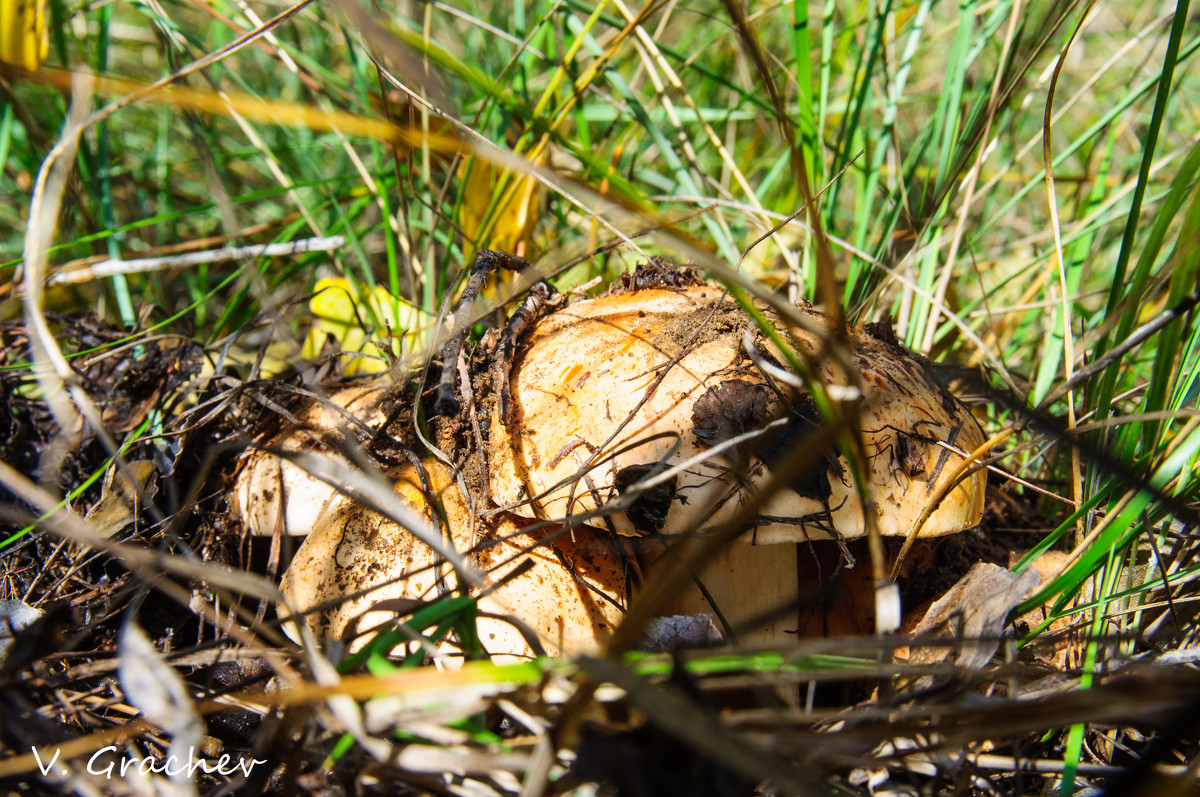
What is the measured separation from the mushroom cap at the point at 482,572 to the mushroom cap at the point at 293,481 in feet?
0.51

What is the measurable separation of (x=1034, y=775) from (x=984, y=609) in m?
0.26

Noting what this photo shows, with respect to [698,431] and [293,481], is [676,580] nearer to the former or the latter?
[698,431]

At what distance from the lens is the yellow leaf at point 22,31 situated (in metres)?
1.78

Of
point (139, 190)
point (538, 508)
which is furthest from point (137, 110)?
point (538, 508)

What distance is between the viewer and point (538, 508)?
116 cm

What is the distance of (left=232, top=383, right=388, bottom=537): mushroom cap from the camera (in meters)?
1.44

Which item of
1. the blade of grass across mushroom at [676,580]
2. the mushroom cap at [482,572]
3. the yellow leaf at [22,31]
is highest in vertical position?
the yellow leaf at [22,31]

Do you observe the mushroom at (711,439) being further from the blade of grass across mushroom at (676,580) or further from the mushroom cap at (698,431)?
the blade of grass across mushroom at (676,580)

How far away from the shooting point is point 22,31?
1.81m

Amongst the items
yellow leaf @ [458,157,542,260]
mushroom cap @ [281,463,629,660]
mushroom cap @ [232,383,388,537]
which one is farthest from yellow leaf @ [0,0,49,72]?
mushroom cap @ [281,463,629,660]

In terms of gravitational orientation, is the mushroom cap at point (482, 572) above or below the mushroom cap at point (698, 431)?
below

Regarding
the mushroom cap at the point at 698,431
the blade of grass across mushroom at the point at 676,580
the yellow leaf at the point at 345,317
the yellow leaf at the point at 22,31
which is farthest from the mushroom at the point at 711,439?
the yellow leaf at the point at 22,31

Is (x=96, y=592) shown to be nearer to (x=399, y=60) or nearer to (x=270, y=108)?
(x=270, y=108)

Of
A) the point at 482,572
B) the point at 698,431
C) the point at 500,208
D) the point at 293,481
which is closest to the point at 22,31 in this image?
the point at 500,208
